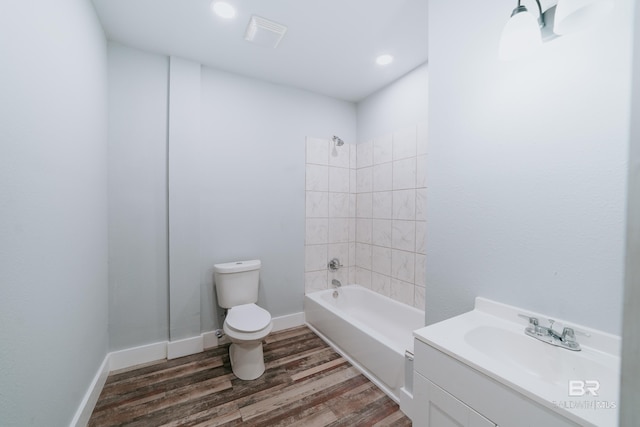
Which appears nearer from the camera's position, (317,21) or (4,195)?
(4,195)

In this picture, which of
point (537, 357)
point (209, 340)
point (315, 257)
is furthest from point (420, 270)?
point (209, 340)

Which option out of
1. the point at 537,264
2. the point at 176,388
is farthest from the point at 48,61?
the point at 537,264

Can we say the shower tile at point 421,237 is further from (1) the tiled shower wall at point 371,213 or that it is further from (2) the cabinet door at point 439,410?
(2) the cabinet door at point 439,410

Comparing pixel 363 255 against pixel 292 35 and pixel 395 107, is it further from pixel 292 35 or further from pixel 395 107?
pixel 292 35

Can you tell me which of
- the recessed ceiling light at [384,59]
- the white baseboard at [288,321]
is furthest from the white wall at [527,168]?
the white baseboard at [288,321]

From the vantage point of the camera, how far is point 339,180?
2.94m

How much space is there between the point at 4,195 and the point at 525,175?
6.62 ft

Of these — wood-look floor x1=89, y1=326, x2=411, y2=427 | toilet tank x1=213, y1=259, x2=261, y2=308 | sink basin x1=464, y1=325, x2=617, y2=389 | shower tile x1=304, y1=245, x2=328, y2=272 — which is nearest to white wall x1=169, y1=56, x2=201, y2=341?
toilet tank x1=213, y1=259, x2=261, y2=308

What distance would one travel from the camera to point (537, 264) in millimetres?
1148

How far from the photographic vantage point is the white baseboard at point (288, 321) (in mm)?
2631

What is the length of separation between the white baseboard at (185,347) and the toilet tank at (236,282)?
354 millimetres

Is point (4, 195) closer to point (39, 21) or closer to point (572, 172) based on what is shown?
point (39, 21)

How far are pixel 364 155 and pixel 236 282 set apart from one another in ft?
6.16

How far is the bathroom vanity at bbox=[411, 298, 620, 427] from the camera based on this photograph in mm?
741
